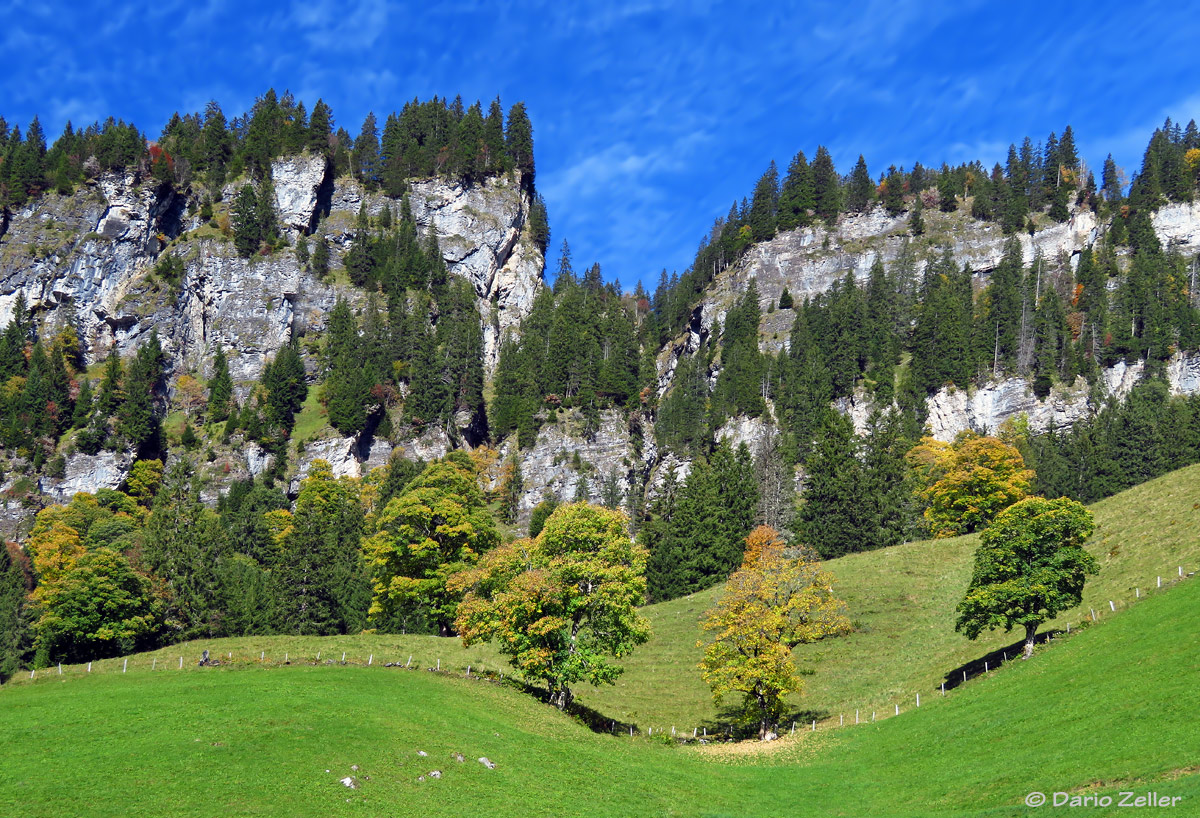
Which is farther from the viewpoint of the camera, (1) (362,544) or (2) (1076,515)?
(1) (362,544)

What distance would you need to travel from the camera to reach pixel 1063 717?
37.9 metres

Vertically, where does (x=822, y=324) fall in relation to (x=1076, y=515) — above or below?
above

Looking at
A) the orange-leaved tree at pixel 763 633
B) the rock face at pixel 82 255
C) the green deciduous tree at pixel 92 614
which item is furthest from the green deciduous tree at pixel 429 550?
the rock face at pixel 82 255

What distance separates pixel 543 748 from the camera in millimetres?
40969

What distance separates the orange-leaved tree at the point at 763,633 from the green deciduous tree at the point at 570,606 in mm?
5016

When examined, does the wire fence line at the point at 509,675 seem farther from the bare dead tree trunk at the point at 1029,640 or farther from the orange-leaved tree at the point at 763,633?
the orange-leaved tree at the point at 763,633

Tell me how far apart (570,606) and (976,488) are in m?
61.6

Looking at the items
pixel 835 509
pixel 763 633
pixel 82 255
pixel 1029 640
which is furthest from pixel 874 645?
pixel 82 255

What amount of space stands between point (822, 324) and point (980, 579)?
13301cm

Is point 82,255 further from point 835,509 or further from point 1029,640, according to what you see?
point 1029,640

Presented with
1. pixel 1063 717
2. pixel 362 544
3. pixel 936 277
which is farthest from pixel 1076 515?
pixel 936 277

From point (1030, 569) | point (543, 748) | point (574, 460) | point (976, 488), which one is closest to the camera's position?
point (543, 748)

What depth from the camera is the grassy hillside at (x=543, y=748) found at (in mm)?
30250

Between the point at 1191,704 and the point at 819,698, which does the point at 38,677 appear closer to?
the point at 819,698
